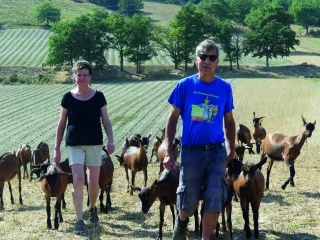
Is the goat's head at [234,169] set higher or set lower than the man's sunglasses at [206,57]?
lower

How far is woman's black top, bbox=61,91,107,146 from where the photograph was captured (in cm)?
860

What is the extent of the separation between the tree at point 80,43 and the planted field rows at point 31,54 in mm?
3156

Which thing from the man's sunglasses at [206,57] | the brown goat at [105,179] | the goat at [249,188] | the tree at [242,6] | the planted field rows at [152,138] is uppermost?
the tree at [242,6]

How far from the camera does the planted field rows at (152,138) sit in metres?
9.80

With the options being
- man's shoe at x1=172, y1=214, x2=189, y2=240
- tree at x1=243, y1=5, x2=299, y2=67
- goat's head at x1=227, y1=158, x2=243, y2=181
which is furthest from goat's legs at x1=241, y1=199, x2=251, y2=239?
tree at x1=243, y1=5, x2=299, y2=67

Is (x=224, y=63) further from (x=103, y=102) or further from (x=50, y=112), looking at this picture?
(x=103, y=102)

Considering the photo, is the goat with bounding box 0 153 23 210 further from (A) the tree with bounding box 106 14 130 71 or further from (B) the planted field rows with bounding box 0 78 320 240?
(A) the tree with bounding box 106 14 130 71

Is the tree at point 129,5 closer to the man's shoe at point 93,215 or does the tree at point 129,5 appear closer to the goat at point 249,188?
the man's shoe at point 93,215

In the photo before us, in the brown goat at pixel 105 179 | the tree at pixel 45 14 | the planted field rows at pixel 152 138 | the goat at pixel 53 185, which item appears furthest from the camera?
the tree at pixel 45 14

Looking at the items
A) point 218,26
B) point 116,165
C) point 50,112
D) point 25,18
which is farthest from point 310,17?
point 116,165

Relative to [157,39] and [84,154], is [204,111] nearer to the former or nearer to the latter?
[84,154]

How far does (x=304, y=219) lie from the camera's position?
10062 mm

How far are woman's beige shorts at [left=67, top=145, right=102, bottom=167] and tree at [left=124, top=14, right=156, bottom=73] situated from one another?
6456 centimetres

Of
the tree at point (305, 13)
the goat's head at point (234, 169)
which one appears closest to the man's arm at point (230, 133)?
the goat's head at point (234, 169)
